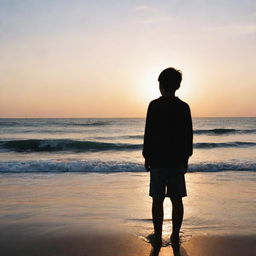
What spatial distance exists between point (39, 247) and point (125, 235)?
0.95 meters

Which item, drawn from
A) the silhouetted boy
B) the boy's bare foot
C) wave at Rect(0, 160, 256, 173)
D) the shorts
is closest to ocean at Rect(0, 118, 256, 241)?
wave at Rect(0, 160, 256, 173)

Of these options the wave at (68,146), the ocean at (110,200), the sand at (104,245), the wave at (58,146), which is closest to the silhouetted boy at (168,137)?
the sand at (104,245)

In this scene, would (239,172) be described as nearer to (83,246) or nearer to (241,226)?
(241,226)

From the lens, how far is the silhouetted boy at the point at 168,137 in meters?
3.27

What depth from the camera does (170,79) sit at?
10.7 ft

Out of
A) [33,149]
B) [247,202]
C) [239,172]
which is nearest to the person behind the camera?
[247,202]

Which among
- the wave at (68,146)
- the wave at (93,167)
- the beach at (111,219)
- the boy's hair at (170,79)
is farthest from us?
the wave at (68,146)

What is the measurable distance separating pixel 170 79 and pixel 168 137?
0.53m

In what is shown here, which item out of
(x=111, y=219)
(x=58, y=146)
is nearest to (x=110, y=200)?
(x=111, y=219)

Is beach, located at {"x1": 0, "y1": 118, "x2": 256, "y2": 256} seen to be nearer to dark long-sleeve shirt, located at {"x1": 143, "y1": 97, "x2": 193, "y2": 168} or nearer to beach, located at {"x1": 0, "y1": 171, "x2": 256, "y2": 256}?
beach, located at {"x1": 0, "y1": 171, "x2": 256, "y2": 256}

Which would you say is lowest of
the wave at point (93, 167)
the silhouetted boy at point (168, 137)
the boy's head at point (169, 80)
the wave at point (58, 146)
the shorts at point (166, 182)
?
the wave at point (58, 146)

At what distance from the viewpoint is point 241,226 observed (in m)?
4.41

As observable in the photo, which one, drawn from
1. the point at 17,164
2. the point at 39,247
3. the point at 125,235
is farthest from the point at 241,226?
the point at 17,164

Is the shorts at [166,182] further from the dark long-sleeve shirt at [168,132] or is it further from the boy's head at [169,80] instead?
the boy's head at [169,80]
